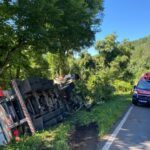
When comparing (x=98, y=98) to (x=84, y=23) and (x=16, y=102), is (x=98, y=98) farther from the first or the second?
(x=16, y=102)

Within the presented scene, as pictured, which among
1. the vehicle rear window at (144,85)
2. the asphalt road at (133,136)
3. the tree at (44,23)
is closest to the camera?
the asphalt road at (133,136)

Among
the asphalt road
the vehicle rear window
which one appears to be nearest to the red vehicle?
the vehicle rear window

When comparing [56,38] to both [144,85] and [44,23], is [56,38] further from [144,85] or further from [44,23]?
[144,85]

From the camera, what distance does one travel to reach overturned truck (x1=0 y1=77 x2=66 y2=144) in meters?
11.6

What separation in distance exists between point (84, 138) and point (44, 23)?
6115 mm

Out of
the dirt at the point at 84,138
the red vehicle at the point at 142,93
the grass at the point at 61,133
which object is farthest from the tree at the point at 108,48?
the dirt at the point at 84,138

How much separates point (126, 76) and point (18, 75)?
20.2 meters

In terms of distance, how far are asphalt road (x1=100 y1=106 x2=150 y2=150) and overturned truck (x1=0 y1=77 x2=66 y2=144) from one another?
3.38m

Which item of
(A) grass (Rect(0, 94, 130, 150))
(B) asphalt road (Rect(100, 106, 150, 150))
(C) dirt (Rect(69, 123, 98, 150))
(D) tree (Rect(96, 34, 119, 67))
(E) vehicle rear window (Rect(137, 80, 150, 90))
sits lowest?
(B) asphalt road (Rect(100, 106, 150, 150))

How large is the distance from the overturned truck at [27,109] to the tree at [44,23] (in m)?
2.11

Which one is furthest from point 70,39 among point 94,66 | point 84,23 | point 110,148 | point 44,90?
point 94,66

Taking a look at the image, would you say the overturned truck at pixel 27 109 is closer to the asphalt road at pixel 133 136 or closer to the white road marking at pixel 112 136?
the white road marking at pixel 112 136

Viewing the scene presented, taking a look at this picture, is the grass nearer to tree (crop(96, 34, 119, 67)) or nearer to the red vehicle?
the red vehicle

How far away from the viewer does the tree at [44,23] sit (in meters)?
13.8
